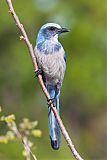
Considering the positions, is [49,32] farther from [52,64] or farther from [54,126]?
[54,126]

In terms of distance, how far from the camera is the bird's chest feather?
5.84 m

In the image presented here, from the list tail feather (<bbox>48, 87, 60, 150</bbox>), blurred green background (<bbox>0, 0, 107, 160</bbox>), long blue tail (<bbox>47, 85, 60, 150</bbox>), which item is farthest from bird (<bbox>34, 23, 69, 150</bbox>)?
blurred green background (<bbox>0, 0, 107, 160</bbox>)

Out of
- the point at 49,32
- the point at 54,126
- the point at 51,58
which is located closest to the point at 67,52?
the point at 49,32

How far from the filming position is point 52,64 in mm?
5910

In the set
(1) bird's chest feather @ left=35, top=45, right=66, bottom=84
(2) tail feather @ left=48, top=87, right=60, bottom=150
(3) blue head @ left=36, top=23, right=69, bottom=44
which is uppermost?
(3) blue head @ left=36, top=23, right=69, bottom=44

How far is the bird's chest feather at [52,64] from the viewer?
5.84m

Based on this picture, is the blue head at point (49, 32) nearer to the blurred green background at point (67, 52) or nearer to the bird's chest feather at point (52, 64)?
the bird's chest feather at point (52, 64)

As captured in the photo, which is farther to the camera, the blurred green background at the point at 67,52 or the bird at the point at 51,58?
the blurred green background at the point at 67,52

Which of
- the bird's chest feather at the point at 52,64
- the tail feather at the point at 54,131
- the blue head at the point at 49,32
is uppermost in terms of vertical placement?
the blue head at the point at 49,32

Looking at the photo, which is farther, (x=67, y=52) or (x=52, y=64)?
(x=67, y=52)

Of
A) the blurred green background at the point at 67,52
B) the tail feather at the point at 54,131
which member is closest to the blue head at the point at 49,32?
the tail feather at the point at 54,131

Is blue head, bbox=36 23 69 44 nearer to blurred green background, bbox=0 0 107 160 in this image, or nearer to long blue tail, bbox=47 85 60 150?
long blue tail, bbox=47 85 60 150

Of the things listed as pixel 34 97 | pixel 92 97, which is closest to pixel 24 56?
pixel 34 97

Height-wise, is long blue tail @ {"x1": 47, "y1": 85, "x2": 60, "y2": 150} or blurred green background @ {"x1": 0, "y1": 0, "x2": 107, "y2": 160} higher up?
blurred green background @ {"x1": 0, "y1": 0, "x2": 107, "y2": 160}
